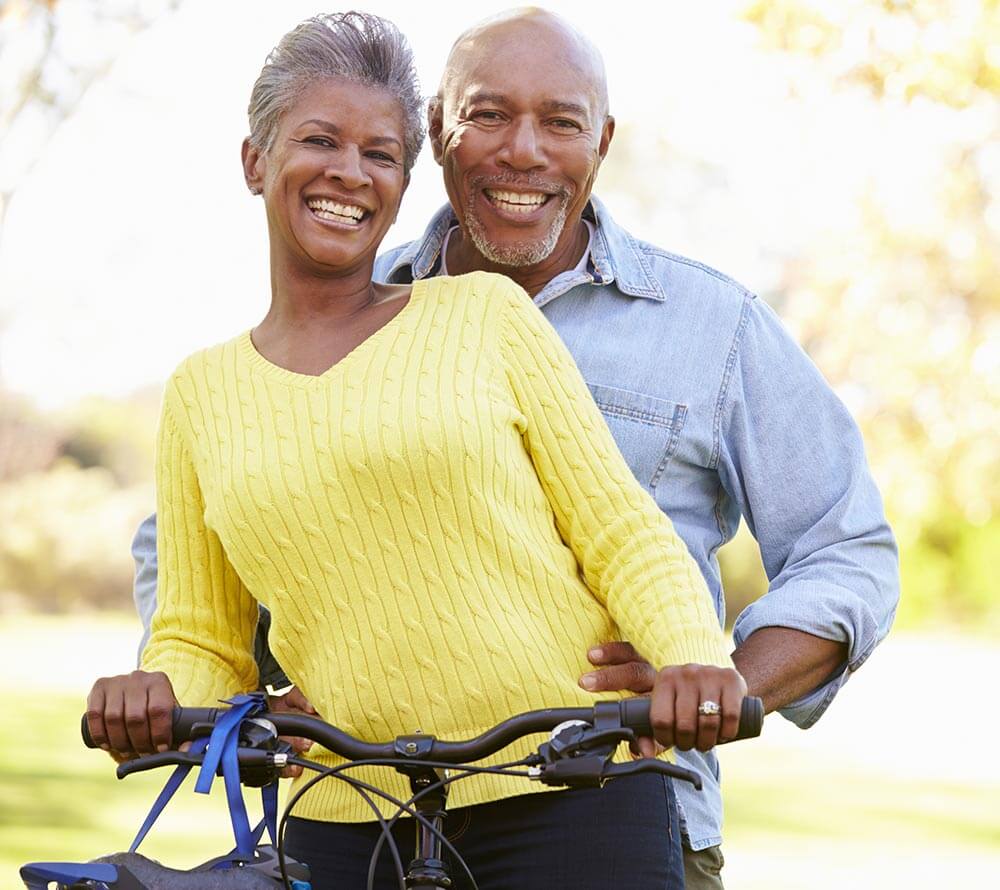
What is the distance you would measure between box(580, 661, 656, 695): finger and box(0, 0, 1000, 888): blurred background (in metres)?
1.19

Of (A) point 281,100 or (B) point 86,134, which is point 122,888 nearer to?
(A) point 281,100

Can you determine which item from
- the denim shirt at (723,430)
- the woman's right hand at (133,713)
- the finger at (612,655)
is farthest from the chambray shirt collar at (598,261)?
the woman's right hand at (133,713)

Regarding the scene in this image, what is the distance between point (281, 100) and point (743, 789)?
32.6 feet

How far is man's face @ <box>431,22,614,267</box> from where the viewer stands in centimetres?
358

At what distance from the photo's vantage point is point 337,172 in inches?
118

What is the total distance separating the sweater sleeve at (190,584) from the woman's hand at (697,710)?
93cm

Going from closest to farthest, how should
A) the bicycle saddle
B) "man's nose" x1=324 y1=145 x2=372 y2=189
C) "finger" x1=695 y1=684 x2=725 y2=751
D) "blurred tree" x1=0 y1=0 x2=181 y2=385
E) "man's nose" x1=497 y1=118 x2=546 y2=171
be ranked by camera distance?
1. the bicycle saddle
2. "finger" x1=695 y1=684 x2=725 y2=751
3. "man's nose" x1=324 y1=145 x2=372 y2=189
4. "man's nose" x1=497 y1=118 x2=546 y2=171
5. "blurred tree" x1=0 y1=0 x2=181 y2=385

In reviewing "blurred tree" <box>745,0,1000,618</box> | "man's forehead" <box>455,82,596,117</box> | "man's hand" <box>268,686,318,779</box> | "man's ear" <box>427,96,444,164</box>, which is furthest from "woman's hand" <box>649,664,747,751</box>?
"blurred tree" <box>745,0,1000,618</box>

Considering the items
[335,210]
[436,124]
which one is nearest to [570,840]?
[335,210]

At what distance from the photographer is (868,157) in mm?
16953

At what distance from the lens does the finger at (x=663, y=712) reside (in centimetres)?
246

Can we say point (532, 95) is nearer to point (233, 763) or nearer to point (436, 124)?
point (436, 124)

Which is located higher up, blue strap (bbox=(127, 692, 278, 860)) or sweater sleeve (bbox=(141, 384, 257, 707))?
sweater sleeve (bbox=(141, 384, 257, 707))

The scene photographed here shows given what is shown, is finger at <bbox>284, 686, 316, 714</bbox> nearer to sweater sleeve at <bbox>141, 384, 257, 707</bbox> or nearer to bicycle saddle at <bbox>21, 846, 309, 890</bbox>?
sweater sleeve at <bbox>141, 384, 257, 707</bbox>
